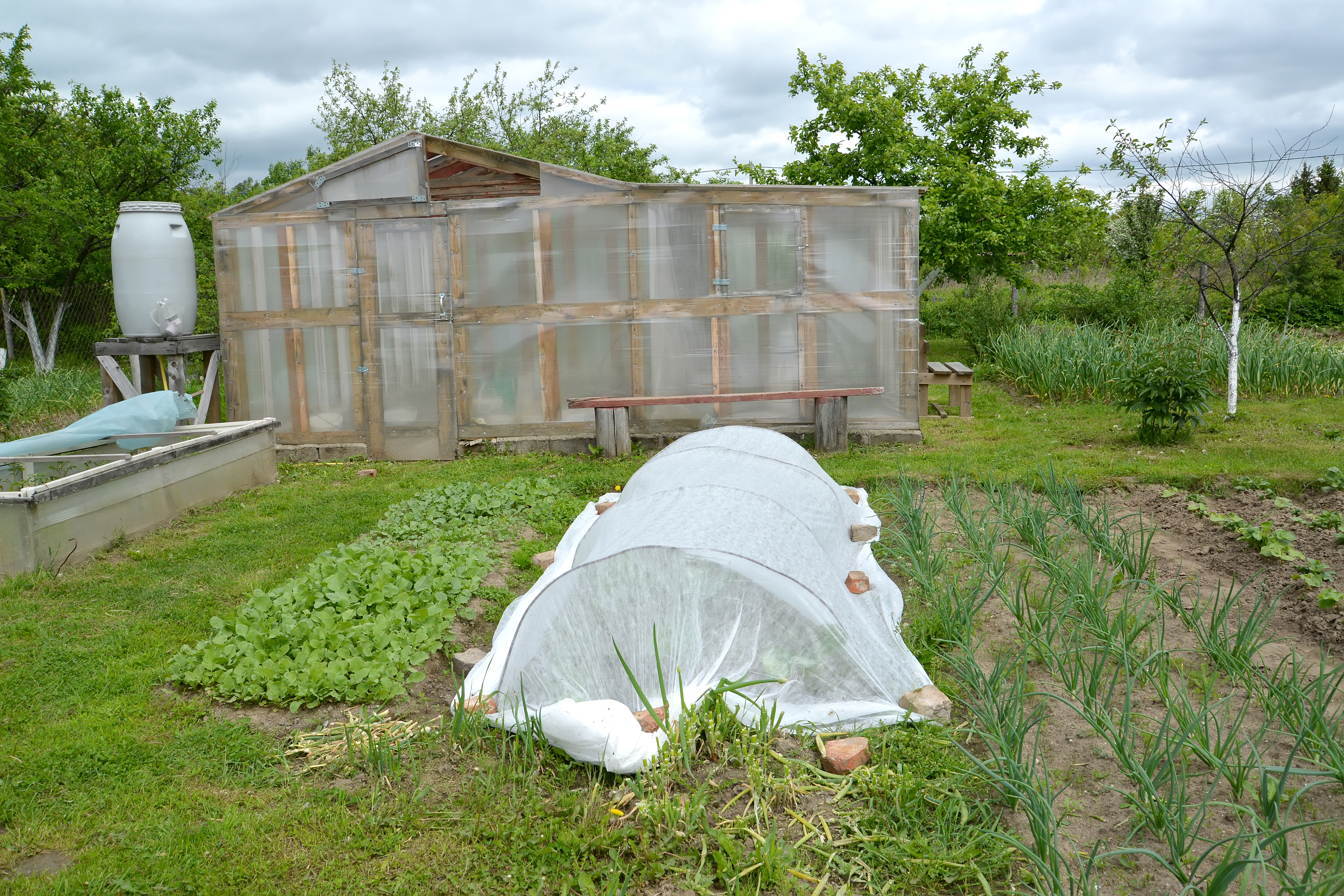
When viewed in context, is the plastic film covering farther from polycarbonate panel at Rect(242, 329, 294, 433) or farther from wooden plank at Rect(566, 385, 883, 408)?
wooden plank at Rect(566, 385, 883, 408)

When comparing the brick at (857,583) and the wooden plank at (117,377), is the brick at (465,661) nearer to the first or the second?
the brick at (857,583)

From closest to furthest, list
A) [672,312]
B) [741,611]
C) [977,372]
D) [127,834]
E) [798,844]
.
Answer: [798,844]
[127,834]
[741,611]
[672,312]
[977,372]

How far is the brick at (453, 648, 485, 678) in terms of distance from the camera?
3982 millimetres

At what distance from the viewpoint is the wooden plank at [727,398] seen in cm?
868

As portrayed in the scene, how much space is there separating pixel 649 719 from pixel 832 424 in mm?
5785

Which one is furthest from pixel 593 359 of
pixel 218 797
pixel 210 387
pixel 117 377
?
pixel 218 797

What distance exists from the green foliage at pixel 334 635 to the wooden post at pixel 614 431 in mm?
3764

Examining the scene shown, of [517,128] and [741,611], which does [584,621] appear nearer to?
[741,611]

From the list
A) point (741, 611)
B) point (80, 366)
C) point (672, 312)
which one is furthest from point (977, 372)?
point (80, 366)

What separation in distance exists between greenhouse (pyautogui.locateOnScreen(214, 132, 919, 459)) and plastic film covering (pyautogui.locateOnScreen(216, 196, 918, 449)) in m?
0.02

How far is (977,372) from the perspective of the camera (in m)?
14.0

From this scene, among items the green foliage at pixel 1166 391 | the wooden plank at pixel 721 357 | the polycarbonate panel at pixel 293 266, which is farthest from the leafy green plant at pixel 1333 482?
the polycarbonate panel at pixel 293 266

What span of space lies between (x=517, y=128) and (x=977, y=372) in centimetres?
1301

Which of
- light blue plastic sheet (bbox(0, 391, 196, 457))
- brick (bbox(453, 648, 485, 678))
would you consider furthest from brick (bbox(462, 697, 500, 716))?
light blue plastic sheet (bbox(0, 391, 196, 457))
